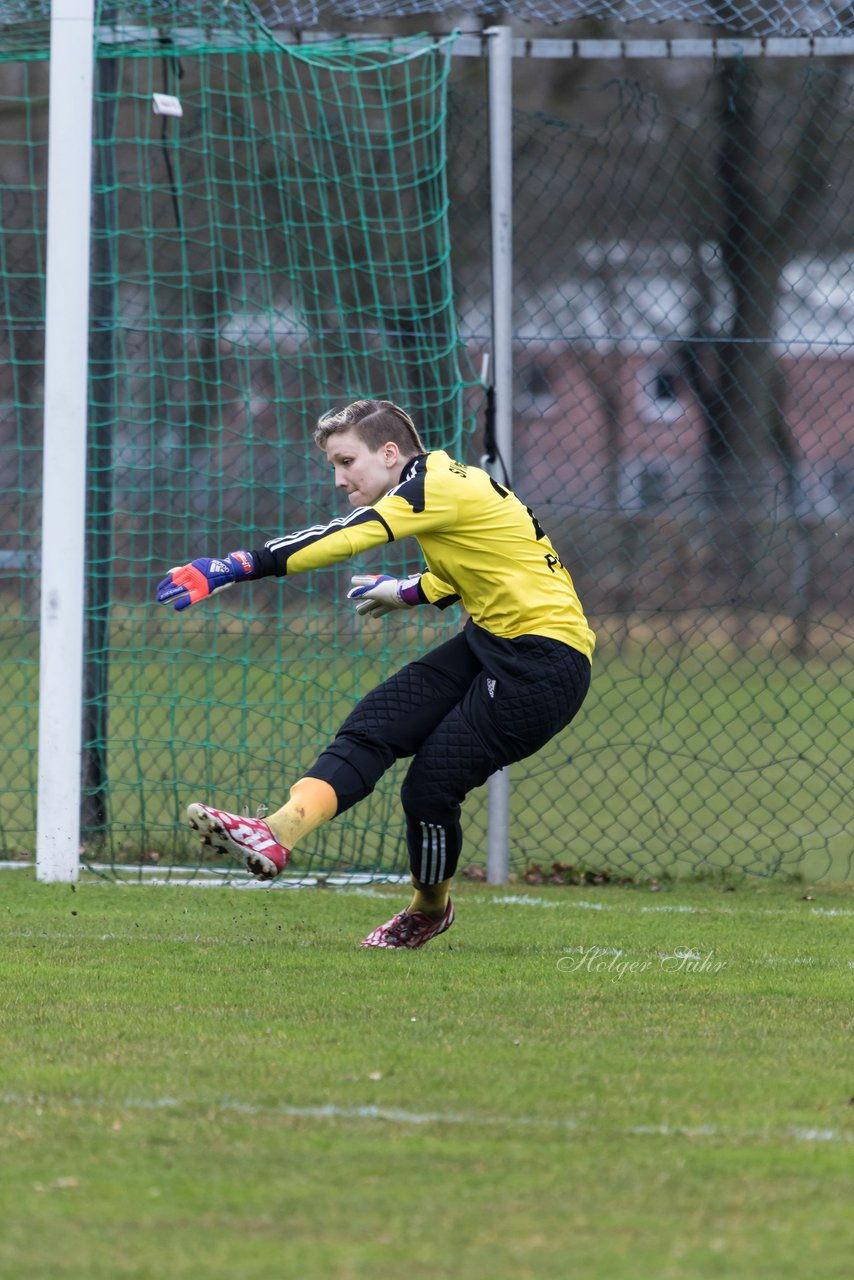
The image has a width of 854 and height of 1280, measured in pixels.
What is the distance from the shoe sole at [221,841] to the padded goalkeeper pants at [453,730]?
20.6 inches

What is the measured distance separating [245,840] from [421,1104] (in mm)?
1379

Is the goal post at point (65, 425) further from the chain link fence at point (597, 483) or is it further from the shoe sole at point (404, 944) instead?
the shoe sole at point (404, 944)

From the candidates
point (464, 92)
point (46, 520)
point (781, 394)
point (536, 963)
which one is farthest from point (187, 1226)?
point (781, 394)

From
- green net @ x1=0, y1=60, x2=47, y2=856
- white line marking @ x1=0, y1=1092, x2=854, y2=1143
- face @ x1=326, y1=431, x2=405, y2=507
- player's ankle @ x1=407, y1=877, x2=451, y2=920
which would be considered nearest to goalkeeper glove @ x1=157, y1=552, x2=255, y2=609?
face @ x1=326, y1=431, x2=405, y2=507

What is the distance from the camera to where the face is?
518 cm

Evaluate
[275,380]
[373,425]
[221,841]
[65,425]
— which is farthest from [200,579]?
[275,380]

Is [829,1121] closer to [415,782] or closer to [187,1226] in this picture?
[187,1226]

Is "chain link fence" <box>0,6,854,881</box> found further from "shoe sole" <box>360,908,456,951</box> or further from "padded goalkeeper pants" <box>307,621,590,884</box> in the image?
"padded goalkeeper pants" <box>307,621,590,884</box>

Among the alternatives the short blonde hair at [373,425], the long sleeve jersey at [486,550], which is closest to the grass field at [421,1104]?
the long sleeve jersey at [486,550]

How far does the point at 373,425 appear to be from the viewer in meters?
5.18

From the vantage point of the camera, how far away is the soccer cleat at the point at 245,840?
4.47 meters

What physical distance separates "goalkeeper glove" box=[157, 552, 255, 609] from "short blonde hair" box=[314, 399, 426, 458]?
656mm

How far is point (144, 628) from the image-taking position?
8.66 meters

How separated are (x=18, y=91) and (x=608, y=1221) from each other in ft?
53.1
